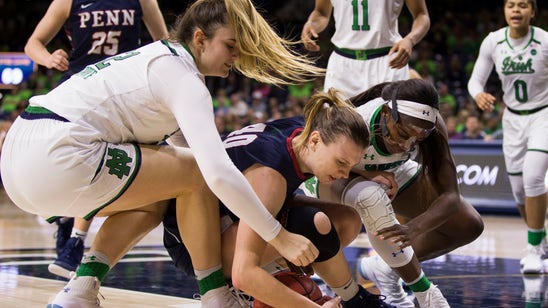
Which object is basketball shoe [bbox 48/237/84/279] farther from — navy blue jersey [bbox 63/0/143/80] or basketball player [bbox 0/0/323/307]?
basketball player [bbox 0/0/323/307]

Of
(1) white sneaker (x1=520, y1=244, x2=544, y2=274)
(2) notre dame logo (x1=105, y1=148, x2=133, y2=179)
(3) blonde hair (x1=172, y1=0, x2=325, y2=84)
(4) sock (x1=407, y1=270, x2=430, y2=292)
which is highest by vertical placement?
(3) blonde hair (x1=172, y1=0, x2=325, y2=84)

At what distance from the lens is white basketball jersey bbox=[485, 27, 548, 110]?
664 cm

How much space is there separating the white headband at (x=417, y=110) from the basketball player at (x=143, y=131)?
0.63m

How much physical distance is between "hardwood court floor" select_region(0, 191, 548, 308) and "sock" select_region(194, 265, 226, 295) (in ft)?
2.23

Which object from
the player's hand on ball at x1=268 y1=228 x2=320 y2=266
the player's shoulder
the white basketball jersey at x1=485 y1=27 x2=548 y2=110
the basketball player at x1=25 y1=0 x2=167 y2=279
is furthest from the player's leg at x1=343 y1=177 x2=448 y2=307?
the player's shoulder

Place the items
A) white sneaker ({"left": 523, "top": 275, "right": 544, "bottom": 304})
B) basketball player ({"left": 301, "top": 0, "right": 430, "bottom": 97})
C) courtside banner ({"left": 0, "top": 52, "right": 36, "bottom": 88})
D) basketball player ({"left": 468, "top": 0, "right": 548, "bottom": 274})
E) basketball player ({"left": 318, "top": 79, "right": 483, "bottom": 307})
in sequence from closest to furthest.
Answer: basketball player ({"left": 318, "top": 79, "right": 483, "bottom": 307}) < white sneaker ({"left": 523, "top": 275, "right": 544, "bottom": 304}) < basketball player ({"left": 301, "top": 0, "right": 430, "bottom": 97}) < basketball player ({"left": 468, "top": 0, "right": 548, "bottom": 274}) < courtside banner ({"left": 0, "top": 52, "right": 36, "bottom": 88})

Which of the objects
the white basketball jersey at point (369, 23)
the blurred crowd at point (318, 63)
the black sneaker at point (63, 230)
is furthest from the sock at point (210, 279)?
the blurred crowd at point (318, 63)

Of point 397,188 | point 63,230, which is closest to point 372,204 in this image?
point 397,188

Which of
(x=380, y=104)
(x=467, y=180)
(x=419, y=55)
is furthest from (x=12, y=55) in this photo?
(x=380, y=104)

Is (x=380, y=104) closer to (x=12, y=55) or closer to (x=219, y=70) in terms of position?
(x=219, y=70)

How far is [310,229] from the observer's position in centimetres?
340

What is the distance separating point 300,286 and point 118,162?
0.88 meters

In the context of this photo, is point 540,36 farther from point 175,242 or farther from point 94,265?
point 94,265

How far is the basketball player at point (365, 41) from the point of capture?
17.6 ft
